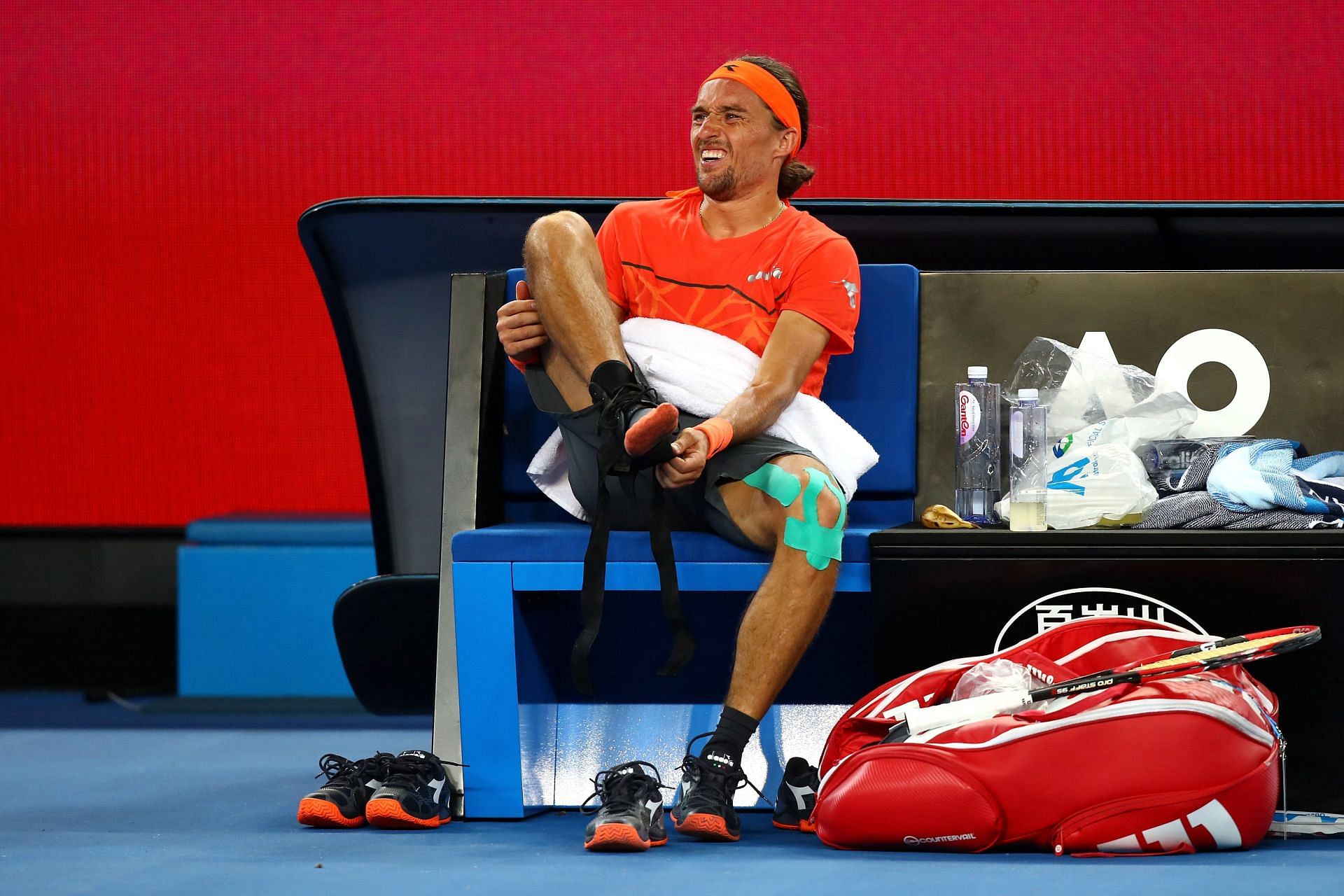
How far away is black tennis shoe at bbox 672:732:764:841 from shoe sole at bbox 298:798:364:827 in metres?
0.44

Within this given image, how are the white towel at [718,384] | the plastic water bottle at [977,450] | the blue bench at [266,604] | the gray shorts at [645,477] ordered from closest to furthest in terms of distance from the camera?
1. the gray shorts at [645,477]
2. the white towel at [718,384]
3. the plastic water bottle at [977,450]
4. the blue bench at [266,604]

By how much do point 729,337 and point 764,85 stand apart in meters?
0.44

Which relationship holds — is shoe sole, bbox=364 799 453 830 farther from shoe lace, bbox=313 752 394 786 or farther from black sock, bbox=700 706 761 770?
black sock, bbox=700 706 761 770

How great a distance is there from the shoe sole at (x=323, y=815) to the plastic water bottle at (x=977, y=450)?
1.01 m

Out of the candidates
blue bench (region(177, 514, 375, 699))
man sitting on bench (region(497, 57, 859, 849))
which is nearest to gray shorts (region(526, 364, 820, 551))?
man sitting on bench (region(497, 57, 859, 849))

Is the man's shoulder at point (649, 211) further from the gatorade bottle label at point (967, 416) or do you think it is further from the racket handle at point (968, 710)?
the racket handle at point (968, 710)

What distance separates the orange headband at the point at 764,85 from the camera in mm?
2297

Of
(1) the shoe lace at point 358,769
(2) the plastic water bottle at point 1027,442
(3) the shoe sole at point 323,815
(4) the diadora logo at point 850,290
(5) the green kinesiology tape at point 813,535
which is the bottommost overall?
(3) the shoe sole at point 323,815

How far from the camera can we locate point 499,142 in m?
3.93

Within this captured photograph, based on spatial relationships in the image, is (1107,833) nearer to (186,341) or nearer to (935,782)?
(935,782)

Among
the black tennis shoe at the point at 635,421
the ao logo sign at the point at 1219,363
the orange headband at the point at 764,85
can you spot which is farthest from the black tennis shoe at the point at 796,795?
the orange headband at the point at 764,85

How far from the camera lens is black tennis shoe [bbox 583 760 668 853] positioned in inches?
68.1

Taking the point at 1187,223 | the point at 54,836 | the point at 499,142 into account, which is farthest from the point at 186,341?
the point at 1187,223

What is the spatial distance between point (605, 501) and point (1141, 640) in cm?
72
